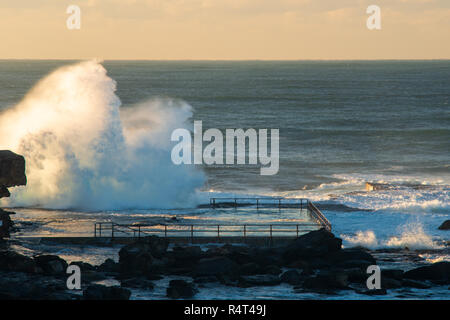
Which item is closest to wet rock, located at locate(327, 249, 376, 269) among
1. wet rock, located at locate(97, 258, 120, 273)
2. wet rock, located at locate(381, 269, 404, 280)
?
wet rock, located at locate(381, 269, 404, 280)

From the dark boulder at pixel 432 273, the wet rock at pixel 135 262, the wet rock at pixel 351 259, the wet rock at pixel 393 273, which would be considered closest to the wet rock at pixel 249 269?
the wet rock at pixel 351 259

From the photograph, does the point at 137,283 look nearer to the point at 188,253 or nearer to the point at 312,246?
the point at 188,253

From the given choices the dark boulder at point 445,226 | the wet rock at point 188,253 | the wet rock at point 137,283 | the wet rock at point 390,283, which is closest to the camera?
the wet rock at point 137,283

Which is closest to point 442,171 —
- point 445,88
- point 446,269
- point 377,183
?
point 377,183

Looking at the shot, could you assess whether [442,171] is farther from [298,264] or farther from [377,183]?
[298,264]

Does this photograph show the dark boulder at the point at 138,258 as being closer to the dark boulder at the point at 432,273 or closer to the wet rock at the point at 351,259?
the wet rock at the point at 351,259

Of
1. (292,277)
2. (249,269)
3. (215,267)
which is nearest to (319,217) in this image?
(249,269)

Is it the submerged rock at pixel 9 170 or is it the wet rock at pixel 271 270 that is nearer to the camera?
the wet rock at pixel 271 270
